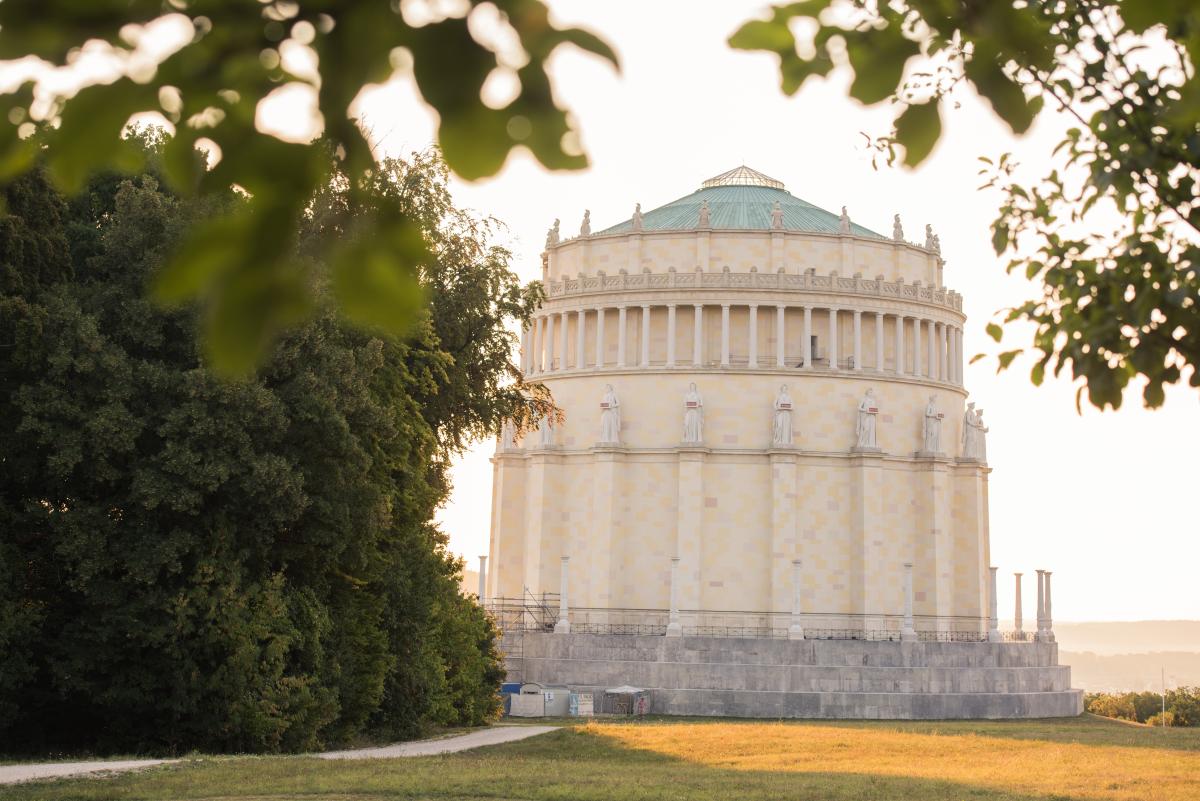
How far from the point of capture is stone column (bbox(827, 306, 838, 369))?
66.0 m

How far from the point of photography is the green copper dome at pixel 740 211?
69.7 meters

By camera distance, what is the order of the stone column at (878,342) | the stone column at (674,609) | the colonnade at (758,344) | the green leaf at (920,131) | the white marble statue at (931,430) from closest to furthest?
the green leaf at (920,131) < the stone column at (674,609) < the colonnade at (758,344) < the stone column at (878,342) < the white marble statue at (931,430)

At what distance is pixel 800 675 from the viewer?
50.2 m

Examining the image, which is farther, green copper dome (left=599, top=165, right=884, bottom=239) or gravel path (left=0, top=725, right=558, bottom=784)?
green copper dome (left=599, top=165, right=884, bottom=239)

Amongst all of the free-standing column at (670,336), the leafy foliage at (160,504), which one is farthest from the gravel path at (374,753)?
the free-standing column at (670,336)

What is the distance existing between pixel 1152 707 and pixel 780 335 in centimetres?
2190

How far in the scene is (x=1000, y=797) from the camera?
2033 centimetres

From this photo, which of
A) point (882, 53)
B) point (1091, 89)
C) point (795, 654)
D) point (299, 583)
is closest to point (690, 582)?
point (795, 654)

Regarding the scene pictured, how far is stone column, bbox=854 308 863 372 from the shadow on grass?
140ft

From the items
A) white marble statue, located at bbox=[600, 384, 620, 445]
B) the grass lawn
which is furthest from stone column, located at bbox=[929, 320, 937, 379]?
the grass lawn

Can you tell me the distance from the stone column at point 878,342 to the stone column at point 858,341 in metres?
0.68

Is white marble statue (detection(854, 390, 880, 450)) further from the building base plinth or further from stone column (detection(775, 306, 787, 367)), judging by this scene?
the building base plinth

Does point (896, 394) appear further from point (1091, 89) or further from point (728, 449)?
point (1091, 89)

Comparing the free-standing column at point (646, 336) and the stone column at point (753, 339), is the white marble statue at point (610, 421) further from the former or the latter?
the stone column at point (753, 339)
